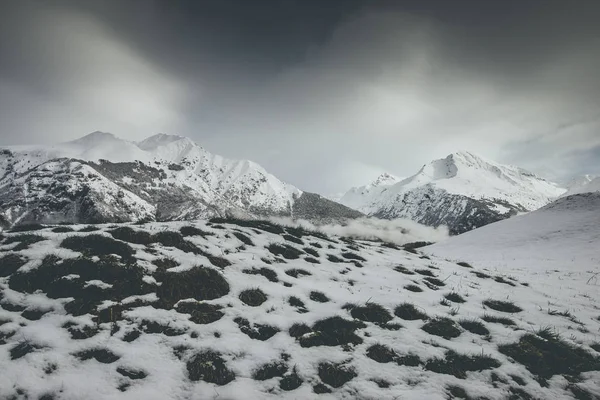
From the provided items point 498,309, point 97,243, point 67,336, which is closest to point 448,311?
point 498,309

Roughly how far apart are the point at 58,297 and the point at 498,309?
15.4 meters

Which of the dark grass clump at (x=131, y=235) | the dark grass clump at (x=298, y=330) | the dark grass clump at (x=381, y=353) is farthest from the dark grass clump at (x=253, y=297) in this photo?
the dark grass clump at (x=131, y=235)

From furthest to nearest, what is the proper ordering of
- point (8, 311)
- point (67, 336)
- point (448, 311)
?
point (448, 311), point (8, 311), point (67, 336)

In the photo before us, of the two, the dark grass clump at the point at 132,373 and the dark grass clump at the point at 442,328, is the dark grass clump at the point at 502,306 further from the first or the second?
the dark grass clump at the point at 132,373

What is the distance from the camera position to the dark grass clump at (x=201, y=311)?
9.42 meters

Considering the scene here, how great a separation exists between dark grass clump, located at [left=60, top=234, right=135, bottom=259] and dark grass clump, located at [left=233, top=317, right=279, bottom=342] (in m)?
5.36

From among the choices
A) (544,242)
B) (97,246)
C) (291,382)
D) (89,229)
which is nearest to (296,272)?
(291,382)

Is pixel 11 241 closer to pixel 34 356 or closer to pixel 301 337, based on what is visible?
pixel 34 356

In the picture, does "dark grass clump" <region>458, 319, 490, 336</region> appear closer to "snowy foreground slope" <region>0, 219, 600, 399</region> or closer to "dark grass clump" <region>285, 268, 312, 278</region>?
"snowy foreground slope" <region>0, 219, 600, 399</region>

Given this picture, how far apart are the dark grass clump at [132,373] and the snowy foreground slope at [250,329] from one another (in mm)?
23

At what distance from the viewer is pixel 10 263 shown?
10.4 metres

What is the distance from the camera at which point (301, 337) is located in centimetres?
912

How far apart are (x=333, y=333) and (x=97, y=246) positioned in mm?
9602

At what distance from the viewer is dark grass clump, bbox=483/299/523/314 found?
41.1 ft
